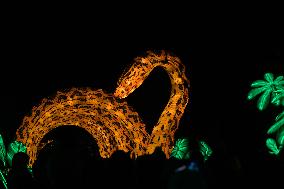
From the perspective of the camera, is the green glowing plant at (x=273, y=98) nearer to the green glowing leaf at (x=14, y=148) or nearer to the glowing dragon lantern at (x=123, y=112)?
the glowing dragon lantern at (x=123, y=112)

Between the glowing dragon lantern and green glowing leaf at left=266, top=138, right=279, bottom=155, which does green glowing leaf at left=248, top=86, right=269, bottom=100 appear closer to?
green glowing leaf at left=266, top=138, right=279, bottom=155

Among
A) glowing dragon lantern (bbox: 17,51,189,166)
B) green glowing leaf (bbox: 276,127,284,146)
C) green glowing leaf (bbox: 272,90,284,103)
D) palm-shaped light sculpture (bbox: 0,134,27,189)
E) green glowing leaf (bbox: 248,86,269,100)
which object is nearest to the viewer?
palm-shaped light sculpture (bbox: 0,134,27,189)

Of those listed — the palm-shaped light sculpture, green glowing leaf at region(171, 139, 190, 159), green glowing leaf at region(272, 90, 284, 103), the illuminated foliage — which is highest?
the illuminated foliage

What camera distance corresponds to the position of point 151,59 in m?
9.86

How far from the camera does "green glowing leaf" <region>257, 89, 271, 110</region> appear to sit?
40.0 ft

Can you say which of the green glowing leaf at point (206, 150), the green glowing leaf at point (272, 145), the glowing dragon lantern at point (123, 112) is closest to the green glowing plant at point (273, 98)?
the green glowing leaf at point (272, 145)

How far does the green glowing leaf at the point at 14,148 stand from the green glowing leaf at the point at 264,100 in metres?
5.99

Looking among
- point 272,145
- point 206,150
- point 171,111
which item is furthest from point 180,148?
point 272,145

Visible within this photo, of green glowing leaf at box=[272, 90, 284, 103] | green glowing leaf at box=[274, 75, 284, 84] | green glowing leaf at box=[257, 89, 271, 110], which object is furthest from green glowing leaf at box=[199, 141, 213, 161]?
green glowing leaf at box=[274, 75, 284, 84]

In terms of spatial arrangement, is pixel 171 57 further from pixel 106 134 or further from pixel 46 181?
pixel 46 181

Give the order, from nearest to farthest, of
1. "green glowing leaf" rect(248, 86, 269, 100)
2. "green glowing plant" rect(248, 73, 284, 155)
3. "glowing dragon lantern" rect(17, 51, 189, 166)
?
"glowing dragon lantern" rect(17, 51, 189, 166)
"green glowing plant" rect(248, 73, 284, 155)
"green glowing leaf" rect(248, 86, 269, 100)

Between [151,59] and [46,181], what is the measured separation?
424cm

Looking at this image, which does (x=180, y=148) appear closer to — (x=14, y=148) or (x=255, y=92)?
(x=255, y=92)

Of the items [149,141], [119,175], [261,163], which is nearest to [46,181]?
[119,175]
